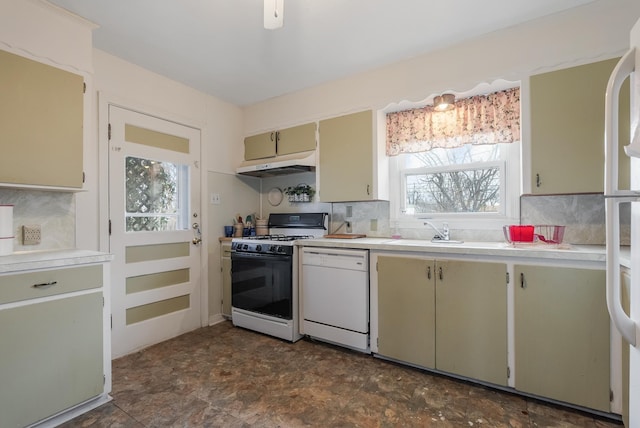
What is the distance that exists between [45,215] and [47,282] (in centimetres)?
73

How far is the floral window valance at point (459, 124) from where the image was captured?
2.41 m

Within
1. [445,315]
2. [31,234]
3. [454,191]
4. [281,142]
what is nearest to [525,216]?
[454,191]

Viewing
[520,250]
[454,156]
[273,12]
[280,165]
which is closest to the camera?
[273,12]

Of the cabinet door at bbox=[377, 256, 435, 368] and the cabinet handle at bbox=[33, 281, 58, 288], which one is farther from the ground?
the cabinet handle at bbox=[33, 281, 58, 288]

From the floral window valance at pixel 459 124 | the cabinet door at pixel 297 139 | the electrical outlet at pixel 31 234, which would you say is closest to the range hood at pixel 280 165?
the cabinet door at pixel 297 139

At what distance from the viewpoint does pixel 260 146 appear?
3584 millimetres

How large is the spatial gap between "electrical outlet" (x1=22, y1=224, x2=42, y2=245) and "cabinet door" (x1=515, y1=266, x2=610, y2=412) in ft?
10.3

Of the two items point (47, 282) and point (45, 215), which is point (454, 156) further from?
point (45, 215)

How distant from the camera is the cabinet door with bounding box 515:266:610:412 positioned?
1712 millimetres

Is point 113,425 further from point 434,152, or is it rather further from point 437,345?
point 434,152

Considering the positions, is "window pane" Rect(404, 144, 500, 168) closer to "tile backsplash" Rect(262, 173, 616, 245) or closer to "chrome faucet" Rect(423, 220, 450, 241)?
"tile backsplash" Rect(262, 173, 616, 245)

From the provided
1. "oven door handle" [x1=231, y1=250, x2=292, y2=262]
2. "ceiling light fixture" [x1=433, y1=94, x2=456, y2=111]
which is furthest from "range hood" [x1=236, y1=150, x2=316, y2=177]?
"ceiling light fixture" [x1=433, y1=94, x2=456, y2=111]

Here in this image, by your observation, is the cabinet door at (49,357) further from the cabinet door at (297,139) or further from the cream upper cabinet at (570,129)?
the cream upper cabinet at (570,129)

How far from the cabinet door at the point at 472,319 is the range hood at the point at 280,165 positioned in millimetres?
1616
